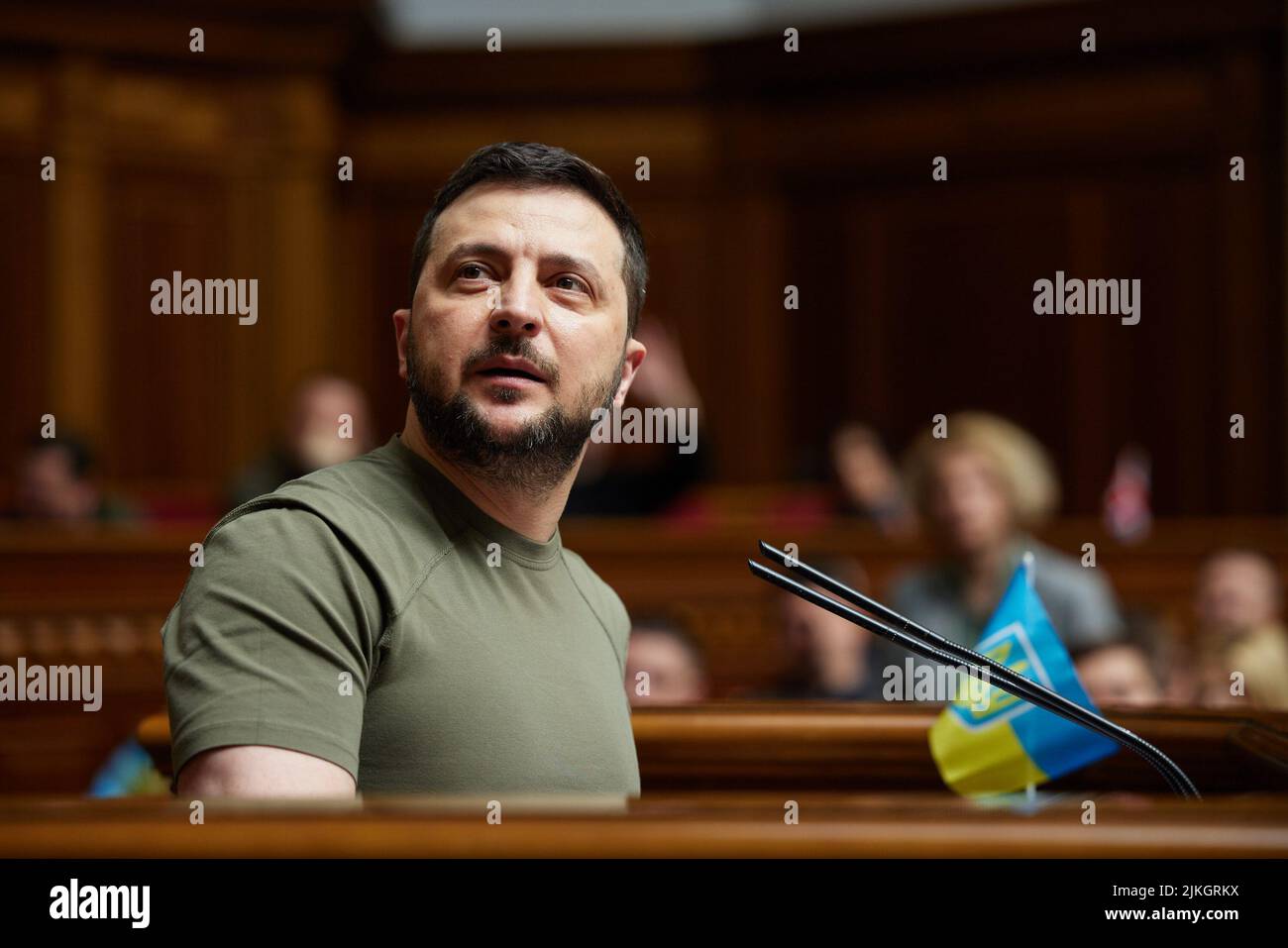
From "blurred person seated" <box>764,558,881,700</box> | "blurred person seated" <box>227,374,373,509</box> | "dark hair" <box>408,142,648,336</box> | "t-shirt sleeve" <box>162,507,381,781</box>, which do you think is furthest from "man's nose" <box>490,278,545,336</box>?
"blurred person seated" <box>227,374,373,509</box>

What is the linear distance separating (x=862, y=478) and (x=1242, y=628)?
184 centimetres

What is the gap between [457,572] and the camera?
1.22 m

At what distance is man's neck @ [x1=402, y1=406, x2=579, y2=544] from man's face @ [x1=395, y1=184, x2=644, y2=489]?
0.10 ft

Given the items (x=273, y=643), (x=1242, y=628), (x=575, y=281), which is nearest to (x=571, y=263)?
(x=575, y=281)

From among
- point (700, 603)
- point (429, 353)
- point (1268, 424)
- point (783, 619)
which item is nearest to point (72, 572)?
point (700, 603)

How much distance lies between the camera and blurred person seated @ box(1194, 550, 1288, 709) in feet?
12.1

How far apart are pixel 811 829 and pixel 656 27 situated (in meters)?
7.88

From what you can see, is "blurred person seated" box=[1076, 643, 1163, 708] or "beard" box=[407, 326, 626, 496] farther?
"blurred person seated" box=[1076, 643, 1163, 708]

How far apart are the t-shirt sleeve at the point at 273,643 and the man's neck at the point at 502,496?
0.20 meters

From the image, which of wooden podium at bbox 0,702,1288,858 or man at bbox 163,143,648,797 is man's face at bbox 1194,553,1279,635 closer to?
man at bbox 163,143,648,797

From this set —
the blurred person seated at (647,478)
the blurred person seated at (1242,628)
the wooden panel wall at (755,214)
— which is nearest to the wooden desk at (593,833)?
the blurred person seated at (1242,628)

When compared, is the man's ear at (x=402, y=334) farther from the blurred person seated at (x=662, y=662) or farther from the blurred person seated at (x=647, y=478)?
the blurred person seated at (x=647, y=478)

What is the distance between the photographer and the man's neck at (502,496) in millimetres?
1302
